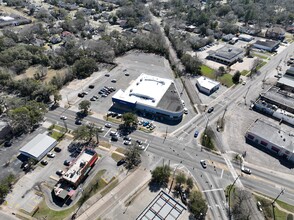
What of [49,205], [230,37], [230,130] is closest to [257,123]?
[230,130]

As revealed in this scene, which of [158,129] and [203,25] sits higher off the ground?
[203,25]

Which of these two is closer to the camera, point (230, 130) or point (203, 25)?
point (230, 130)

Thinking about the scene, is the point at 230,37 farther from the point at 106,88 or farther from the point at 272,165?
the point at 272,165

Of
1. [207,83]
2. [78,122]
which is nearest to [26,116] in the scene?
[78,122]

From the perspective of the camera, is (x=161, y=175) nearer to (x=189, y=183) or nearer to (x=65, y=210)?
(x=189, y=183)

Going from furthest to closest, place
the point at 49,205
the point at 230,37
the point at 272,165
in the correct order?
the point at 230,37
the point at 272,165
the point at 49,205

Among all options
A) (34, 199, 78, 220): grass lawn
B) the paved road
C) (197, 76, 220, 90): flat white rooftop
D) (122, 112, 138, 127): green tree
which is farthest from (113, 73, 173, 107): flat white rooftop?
(34, 199, 78, 220): grass lawn

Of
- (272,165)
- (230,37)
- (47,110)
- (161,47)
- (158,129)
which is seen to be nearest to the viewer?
(272,165)
